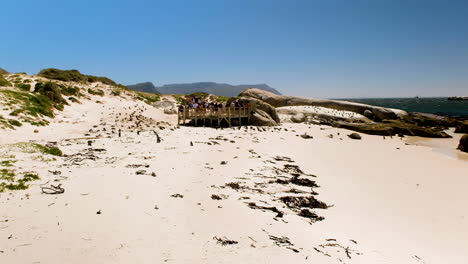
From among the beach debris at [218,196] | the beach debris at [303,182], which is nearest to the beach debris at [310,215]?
the beach debris at [218,196]

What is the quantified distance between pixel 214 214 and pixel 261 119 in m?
20.3

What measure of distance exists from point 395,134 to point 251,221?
25061 millimetres

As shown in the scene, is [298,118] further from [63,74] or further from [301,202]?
[63,74]

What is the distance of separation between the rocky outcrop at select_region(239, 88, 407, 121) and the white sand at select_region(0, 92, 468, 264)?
28.1m

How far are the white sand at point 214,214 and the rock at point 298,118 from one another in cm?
2033

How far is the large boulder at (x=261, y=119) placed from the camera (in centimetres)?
2597

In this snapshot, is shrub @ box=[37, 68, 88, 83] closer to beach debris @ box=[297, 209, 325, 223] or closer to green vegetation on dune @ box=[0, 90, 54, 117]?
green vegetation on dune @ box=[0, 90, 54, 117]

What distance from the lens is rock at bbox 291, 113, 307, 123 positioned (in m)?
32.8

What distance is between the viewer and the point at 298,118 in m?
33.0

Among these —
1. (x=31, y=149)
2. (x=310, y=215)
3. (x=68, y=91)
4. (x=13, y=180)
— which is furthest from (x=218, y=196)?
(x=68, y=91)

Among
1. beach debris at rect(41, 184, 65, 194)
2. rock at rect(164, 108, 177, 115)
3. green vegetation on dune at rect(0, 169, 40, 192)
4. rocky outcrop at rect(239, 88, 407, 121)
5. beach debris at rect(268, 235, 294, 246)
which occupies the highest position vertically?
rocky outcrop at rect(239, 88, 407, 121)

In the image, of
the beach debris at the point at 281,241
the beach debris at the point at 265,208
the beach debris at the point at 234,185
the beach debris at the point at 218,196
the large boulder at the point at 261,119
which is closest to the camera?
the beach debris at the point at 281,241

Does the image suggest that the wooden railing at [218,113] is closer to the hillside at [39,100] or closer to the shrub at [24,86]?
the hillside at [39,100]

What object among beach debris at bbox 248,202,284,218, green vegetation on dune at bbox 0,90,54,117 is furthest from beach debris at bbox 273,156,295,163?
green vegetation on dune at bbox 0,90,54,117
